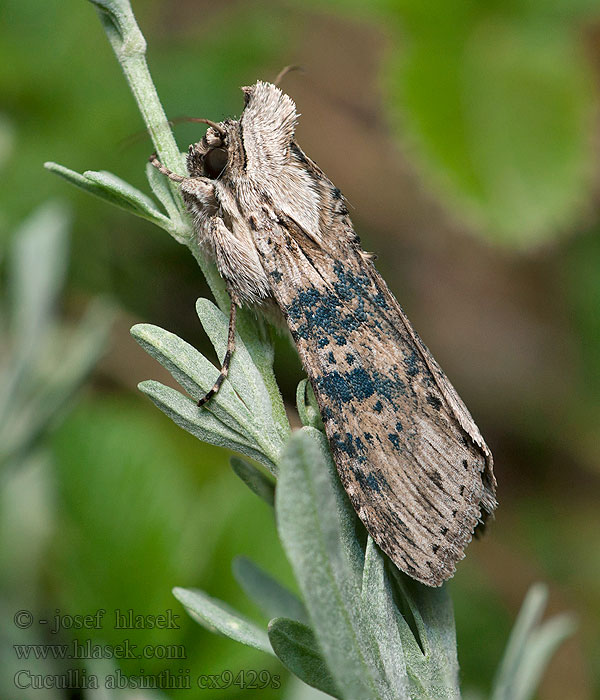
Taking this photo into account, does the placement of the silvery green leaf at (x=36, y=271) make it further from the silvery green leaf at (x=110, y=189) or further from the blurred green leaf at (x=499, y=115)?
the blurred green leaf at (x=499, y=115)

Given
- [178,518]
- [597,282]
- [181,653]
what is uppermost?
[597,282]

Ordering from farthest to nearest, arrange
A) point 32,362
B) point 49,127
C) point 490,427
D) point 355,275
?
point 490,427 < point 49,127 < point 32,362 < point 355,275

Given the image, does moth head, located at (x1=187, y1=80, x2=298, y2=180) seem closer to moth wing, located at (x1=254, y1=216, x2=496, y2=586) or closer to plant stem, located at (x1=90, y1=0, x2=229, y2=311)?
moth wing, located at (x1=254, y1=216, x2=496, y2=586)

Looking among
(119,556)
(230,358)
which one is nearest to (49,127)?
(119,556)

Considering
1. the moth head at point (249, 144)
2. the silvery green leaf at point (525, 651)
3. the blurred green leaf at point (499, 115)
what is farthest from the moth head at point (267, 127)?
the blurred green leaf at point (499, 115)

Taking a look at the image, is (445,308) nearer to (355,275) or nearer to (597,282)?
(597,282)

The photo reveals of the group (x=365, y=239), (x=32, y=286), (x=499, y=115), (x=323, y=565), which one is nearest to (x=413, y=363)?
(x=323, y=565)
